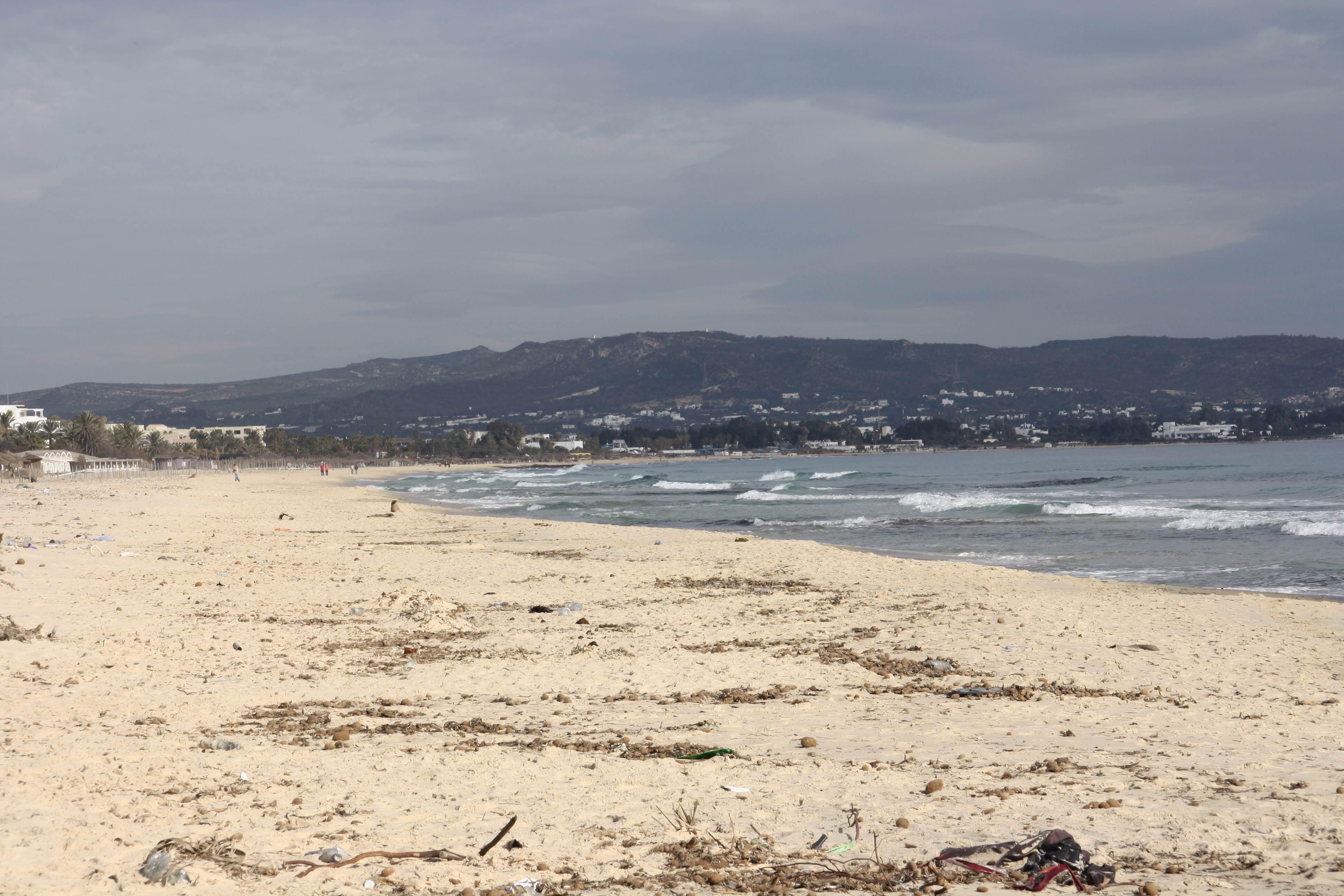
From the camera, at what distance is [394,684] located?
27.1 feet

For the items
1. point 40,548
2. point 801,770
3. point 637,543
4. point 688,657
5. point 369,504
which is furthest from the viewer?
point 369,504

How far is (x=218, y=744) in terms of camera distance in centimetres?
604

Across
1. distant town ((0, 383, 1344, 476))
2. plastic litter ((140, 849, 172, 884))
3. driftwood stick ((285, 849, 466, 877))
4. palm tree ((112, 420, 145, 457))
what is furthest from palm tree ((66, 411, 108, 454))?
driftwood stick ((285, 849, 466, 877))

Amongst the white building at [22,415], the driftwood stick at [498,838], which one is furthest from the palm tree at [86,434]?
the driftwood stick at [498,838]

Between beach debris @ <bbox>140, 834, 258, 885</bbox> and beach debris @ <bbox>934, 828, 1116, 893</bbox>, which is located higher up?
beach debris @ <bbox>140, 834, 258, 885</bbox>

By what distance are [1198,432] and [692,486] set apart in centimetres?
12664

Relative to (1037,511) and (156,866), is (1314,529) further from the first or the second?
(156,866)

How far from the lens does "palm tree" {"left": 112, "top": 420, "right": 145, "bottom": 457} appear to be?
124m

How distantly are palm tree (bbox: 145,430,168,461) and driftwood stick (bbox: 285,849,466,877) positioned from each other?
127m

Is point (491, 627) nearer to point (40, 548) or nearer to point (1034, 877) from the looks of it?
point (1034, 877)

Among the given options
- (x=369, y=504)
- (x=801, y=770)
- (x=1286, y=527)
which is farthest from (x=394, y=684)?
(x=369, y=504)

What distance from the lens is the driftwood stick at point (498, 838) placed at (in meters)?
4.45

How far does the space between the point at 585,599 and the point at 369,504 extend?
3180 centimetres

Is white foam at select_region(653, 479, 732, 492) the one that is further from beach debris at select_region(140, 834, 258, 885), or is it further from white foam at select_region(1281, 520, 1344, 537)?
beach debris at select_region(140, 834, 258, 885)
